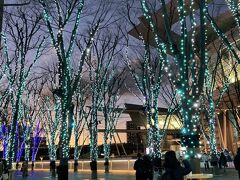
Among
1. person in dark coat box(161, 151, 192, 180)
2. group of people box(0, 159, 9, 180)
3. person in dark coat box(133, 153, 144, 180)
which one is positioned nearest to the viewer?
person in dark coat box(161, 151, 192, 180)

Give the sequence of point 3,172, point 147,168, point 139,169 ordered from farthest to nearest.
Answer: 1. point 3,172
2. point 147,168
3. point 139,169

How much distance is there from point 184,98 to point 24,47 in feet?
26.2

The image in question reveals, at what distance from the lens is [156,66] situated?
59.1 ft

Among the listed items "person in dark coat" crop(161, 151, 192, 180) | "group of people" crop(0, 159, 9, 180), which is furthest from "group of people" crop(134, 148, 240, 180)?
"group of people" crop(0, 159, 9, 180)

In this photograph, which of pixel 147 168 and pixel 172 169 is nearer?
pixel 172 169

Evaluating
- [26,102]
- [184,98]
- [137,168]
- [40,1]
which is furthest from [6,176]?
[26,102]

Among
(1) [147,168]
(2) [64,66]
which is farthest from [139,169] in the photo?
(2) [64,66]

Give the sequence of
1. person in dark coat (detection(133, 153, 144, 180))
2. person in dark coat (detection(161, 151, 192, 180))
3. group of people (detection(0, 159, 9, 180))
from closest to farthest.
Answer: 1. person in dark coat (detection(161, 151, 192, 180))
2. person in dark coat (detection(133, 153, 144, 180))
3. group of people (detection(0, 159, 9, 180))

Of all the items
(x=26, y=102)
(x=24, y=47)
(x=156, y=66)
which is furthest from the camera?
(x=26, y=102)

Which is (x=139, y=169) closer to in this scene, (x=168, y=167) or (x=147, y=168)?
Answer: (x=147, y=168)

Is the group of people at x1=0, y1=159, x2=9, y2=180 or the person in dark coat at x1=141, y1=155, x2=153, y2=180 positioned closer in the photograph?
the person in dark coat at x1=141, y1=155, x2=153, y2=180

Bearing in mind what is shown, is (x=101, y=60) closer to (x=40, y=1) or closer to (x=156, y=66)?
(x=156, y=66)

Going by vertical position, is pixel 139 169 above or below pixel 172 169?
below

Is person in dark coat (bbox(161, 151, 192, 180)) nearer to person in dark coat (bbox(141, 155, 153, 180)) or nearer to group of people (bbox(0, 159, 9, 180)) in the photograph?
person in dark coat (bbox(141, 155, 153, 180))
